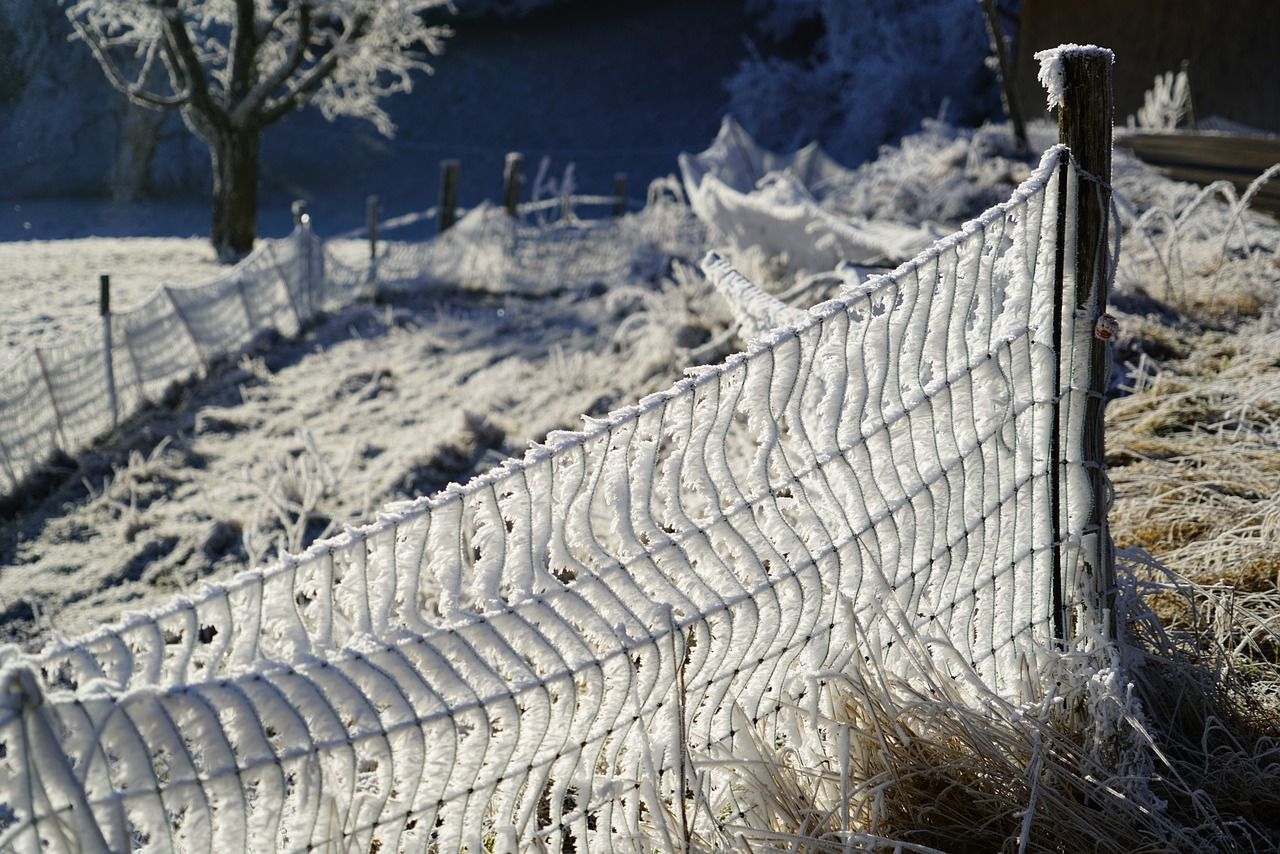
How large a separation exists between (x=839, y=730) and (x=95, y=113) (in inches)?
1067

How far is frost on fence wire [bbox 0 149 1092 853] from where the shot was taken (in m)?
1.36

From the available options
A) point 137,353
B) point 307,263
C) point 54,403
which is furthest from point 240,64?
point 54,403

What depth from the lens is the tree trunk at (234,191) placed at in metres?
16.7

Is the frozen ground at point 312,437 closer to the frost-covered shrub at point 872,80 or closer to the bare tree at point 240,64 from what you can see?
Answer: the bare tree at point 240,64

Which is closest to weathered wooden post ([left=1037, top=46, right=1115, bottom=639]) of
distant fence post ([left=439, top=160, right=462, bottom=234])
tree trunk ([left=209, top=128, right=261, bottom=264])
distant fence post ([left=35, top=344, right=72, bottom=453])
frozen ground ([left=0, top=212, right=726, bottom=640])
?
frozen ground ([left=0, top=212, right=726, bottom=640])

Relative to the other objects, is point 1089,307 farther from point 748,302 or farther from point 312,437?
point 312,437

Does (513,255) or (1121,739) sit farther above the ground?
(1121,739)

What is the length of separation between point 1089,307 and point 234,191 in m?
16.5

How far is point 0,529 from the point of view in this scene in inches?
247

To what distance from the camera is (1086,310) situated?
2.09 meters

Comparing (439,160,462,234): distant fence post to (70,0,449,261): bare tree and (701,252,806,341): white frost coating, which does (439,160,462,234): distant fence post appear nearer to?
(70,0,449,261): bare tree

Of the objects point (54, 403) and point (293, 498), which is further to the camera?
point (54, 403)

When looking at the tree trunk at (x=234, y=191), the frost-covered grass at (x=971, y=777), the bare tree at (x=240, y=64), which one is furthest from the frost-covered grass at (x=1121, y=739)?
the tree trunk at (x=234, y=191)

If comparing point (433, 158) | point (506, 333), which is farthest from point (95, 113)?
point (506, 333)
